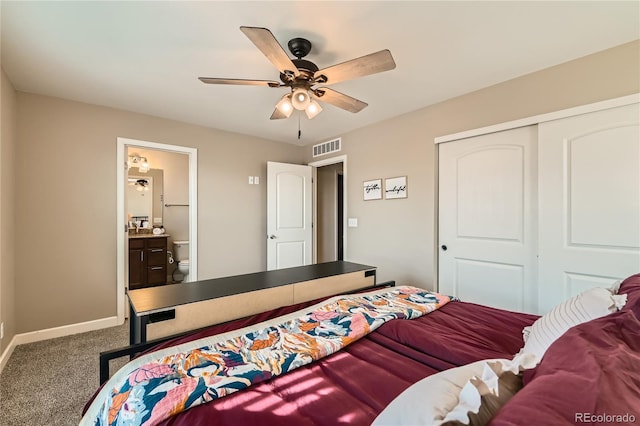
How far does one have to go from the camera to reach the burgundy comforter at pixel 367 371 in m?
0.81

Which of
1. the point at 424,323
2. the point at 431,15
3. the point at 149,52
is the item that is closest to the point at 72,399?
the point at 424,323

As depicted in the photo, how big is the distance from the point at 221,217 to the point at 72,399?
7.77ft

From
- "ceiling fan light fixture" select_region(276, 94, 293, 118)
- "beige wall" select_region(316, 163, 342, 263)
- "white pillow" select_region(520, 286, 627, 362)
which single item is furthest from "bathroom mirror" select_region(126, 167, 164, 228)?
"white pillow" select_region(520, 286, 627, 362)

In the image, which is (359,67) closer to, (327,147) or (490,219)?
(490,219)

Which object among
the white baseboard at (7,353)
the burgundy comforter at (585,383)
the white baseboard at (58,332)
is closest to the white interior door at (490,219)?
the burgundy comforter at (585,383)

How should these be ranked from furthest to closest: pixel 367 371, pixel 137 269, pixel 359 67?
pixel 137 269
pixel 359 67
pixel 367 371

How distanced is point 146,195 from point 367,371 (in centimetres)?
525

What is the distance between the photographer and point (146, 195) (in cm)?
498

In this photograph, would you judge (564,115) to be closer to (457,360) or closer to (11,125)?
(457,360)

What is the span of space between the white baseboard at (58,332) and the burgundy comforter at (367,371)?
2.49m

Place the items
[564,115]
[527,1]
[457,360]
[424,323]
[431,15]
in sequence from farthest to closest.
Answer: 1. [564,115]
2. [431,15]
3. [527,1]
4. [424,323]
5. [457,360]

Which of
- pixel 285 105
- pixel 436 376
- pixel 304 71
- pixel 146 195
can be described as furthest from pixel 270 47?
pixel 146 195

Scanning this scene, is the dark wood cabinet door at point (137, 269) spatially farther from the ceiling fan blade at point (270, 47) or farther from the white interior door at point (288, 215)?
the ceiling fan blade at point (270, 47)

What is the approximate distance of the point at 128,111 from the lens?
3.16m
